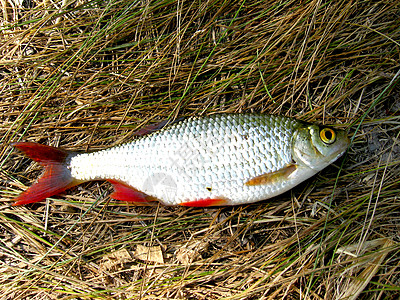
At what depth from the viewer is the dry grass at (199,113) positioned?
2275 mm

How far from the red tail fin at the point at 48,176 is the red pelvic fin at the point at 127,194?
377mm

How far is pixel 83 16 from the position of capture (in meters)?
2.78

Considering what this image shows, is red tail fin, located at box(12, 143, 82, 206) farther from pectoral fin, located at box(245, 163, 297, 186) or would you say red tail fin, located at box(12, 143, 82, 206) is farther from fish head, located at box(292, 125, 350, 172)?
fish head, located at box(292, 125, 350, 172)

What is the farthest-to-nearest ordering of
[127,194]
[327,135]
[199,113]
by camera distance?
[199,113] < [127,194] < [327,135]

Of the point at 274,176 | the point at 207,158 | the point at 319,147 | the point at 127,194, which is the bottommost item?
the point at 127,194

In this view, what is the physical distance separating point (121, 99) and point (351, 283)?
263cm

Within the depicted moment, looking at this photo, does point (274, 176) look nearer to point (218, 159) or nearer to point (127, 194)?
point (218, 159)

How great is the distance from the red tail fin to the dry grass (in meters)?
0.18

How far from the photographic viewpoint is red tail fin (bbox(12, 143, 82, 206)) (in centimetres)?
243

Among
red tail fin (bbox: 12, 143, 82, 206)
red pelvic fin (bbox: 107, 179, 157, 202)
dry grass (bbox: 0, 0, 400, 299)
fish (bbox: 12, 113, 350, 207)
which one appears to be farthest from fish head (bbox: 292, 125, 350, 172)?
red tail fin (bbox: 12, 143, 82, 206)

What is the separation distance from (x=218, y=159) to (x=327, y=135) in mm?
926

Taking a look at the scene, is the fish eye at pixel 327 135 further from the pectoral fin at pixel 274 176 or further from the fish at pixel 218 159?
the pectoral fin at pixel 274 176

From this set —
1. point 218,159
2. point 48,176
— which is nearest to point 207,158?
point 218,159

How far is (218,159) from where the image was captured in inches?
87.3
